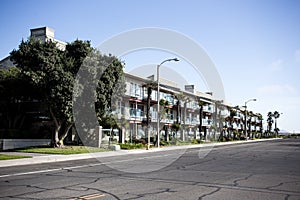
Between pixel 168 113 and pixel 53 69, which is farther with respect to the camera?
pixel 168 113

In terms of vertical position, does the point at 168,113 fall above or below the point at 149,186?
above

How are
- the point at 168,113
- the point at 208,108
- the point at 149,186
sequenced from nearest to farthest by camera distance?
1. the point at 149,186
2. the point at 168,113
3. the point at 208,108

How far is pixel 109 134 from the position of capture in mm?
36156

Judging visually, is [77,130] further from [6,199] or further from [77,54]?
[6,199]

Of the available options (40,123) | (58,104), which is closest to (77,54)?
(58,104)

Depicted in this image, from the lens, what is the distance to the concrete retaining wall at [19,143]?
2611 centimetres

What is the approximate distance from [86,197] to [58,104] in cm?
1766

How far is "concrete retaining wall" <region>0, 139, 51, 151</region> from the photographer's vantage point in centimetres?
2611

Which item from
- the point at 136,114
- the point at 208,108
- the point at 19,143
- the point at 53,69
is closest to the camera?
the point at 53,69

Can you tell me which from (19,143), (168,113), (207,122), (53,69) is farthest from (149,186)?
(207,122)

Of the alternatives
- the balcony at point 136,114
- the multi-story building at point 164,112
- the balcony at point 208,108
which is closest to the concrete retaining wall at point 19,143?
the multi-story building at point 164,112

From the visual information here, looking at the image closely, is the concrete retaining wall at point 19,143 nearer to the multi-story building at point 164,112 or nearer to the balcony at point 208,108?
the multi-story building at point 164,112

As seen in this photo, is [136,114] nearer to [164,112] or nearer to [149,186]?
[164,112]

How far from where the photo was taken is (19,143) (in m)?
27.7
